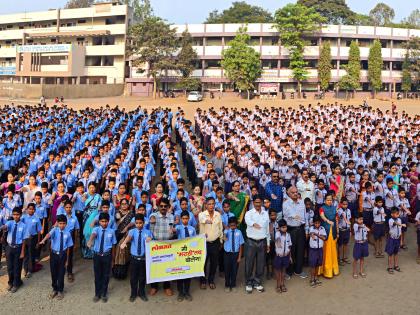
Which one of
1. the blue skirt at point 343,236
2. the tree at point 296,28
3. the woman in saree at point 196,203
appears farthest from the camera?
the tree at point 296,28

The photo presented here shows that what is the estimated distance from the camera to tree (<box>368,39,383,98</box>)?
3800 centimetres

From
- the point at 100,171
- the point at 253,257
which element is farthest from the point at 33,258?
the point at 253,257

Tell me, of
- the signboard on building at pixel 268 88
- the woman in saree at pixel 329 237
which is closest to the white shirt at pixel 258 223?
the woman in saree at pixel 329 237

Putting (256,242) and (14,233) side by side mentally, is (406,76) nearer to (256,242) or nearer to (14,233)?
(256,242)

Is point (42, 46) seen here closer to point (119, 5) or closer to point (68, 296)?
point (119, 5)

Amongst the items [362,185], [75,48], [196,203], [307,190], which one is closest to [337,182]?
[362,185]

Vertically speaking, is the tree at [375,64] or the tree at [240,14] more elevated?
the tree at [240,14]

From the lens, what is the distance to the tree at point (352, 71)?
37.2 m

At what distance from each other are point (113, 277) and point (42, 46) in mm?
41326

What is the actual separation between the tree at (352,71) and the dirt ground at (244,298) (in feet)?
106

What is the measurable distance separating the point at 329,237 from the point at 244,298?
1.64m

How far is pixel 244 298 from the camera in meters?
6.15

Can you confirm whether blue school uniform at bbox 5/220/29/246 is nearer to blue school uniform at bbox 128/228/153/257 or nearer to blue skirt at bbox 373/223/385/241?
blue school uniform at bbox 128/228/153/257

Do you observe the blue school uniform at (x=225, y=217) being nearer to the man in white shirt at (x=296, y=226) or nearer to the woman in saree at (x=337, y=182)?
the man in white shirt at (x=296, y=226)
